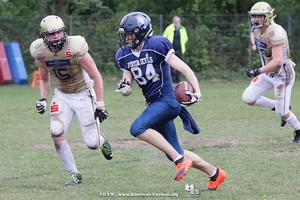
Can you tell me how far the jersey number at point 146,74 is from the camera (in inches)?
223

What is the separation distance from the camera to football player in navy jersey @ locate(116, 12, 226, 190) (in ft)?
18.1

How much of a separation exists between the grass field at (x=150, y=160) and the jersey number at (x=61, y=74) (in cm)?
97

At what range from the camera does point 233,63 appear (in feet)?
67.4

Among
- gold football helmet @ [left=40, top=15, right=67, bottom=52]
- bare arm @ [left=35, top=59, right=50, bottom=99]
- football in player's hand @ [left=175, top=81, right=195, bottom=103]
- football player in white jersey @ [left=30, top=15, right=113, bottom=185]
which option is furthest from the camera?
bare arm @ [left=35, top=59, right=50, bottom=99]

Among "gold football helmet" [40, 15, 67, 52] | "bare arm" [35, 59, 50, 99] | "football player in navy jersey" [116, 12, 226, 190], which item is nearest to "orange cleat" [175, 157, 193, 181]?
"football player in navy jersey" [116, 12, 226, 190]

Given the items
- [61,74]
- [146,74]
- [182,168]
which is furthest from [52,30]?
[182,168]

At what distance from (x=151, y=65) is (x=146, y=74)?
0.30 feet

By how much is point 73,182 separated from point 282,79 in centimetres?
326

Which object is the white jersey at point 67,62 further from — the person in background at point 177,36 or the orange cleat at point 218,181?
the person in background at point 177,36

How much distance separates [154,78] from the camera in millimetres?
5707

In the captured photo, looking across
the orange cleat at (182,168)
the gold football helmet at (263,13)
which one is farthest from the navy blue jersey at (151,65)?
the gold football helmet at (263,13)

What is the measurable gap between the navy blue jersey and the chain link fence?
14.2 m

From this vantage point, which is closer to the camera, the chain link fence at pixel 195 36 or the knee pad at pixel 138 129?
the knee pad at pixel 138 129

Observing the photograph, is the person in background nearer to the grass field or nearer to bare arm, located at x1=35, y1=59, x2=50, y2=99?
the grass field
